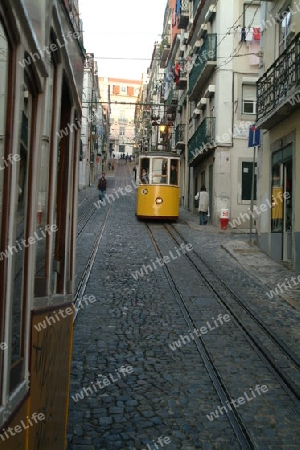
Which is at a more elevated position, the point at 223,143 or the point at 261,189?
the point at 223,143

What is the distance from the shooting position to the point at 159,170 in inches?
771

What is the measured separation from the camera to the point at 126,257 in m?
12.1

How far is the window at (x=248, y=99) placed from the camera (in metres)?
21.7

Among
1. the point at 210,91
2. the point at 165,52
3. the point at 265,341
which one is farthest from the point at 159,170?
the point at 165,52

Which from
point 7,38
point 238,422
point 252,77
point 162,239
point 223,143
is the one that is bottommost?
point 238,422

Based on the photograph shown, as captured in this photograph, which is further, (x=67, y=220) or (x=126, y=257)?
(x=126, y=257)

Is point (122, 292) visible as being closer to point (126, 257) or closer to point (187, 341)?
point (187, 341)

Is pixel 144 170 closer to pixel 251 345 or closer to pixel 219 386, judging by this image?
pixel 251 345

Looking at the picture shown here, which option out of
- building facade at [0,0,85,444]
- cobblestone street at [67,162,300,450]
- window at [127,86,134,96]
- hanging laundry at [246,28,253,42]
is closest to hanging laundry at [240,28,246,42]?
hanging laundry at [246,28,253,42]

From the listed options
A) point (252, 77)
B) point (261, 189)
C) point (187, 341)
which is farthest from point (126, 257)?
point (252, 77)

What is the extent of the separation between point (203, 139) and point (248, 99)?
2.77 m

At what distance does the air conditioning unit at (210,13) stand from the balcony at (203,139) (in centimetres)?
457

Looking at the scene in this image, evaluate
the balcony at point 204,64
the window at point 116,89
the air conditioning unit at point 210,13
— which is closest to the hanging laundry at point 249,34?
the balcony at point 204,64

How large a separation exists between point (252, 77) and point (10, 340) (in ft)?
69.8
